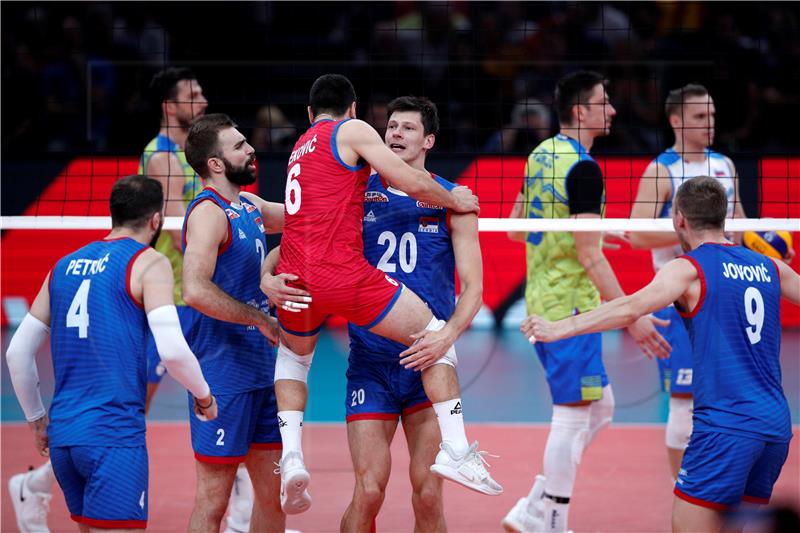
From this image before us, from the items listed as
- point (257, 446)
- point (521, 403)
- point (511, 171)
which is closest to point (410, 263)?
point (257, 446)

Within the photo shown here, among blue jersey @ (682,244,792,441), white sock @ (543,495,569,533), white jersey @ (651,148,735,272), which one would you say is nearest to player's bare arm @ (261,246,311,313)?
blue jersey @ (682,244,792,441)

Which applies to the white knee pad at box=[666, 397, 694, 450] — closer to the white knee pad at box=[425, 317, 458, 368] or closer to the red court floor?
the red court floor

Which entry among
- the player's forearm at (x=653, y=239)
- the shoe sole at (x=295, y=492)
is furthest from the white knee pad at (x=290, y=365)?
the player's forearm at (x=653, y=239)

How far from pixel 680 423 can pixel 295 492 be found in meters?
3.03

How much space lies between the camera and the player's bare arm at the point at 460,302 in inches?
191

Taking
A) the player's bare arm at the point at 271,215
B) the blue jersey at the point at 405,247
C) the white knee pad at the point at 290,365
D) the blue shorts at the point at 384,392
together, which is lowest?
the blue shorts at the point at 384,392

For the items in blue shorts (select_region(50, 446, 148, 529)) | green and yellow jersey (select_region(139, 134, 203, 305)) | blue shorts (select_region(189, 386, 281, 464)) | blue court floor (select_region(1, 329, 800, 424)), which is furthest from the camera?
blue court floor (select_region(1, 329, 800, 424))

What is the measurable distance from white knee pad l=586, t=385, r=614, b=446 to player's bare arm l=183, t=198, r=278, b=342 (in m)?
2.41

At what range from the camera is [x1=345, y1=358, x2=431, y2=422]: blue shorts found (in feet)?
16.9

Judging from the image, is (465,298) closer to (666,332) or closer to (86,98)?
(666,332)

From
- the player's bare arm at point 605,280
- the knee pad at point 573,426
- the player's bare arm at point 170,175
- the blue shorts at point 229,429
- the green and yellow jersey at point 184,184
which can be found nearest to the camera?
the blue shorts at point 229,429

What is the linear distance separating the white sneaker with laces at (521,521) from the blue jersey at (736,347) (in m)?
1.94

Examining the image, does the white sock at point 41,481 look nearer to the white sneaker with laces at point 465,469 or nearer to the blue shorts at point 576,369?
the white sneaker with laces at point 465,469

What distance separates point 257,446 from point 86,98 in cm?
893
